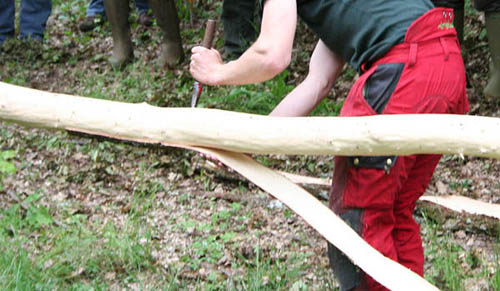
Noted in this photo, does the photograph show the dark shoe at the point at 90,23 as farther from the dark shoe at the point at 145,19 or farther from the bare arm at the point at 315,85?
the bare arm at the point at 315,85

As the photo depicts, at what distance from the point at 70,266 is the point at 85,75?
3.31 m

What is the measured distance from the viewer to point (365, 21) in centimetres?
223

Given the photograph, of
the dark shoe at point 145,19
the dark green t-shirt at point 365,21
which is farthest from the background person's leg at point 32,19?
the dark green t-shirt at point 365,21

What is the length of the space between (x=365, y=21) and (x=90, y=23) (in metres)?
5.73

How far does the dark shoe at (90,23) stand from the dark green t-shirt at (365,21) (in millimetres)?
5502

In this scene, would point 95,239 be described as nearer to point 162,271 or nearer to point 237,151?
point 162,271

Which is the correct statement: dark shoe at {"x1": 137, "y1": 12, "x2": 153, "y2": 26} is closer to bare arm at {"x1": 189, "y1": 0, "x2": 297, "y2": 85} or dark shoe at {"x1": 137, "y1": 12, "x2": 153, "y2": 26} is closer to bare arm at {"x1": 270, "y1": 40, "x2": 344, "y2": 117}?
bare arm at {"x1": 270, "y1": 40, "x2": 344, "y2": 117}

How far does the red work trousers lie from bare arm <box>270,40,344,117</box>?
0.37 meters

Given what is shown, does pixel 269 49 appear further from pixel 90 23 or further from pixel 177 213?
pixel 90 23

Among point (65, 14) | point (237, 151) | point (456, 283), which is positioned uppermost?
point (237, 151)

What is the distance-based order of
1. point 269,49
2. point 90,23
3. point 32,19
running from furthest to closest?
point 90,23 < point 32,19 < point 269,49

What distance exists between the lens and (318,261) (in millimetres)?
3359

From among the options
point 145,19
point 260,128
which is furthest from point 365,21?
point 145,19

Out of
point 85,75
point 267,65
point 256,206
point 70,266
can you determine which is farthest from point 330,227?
point 85,75
